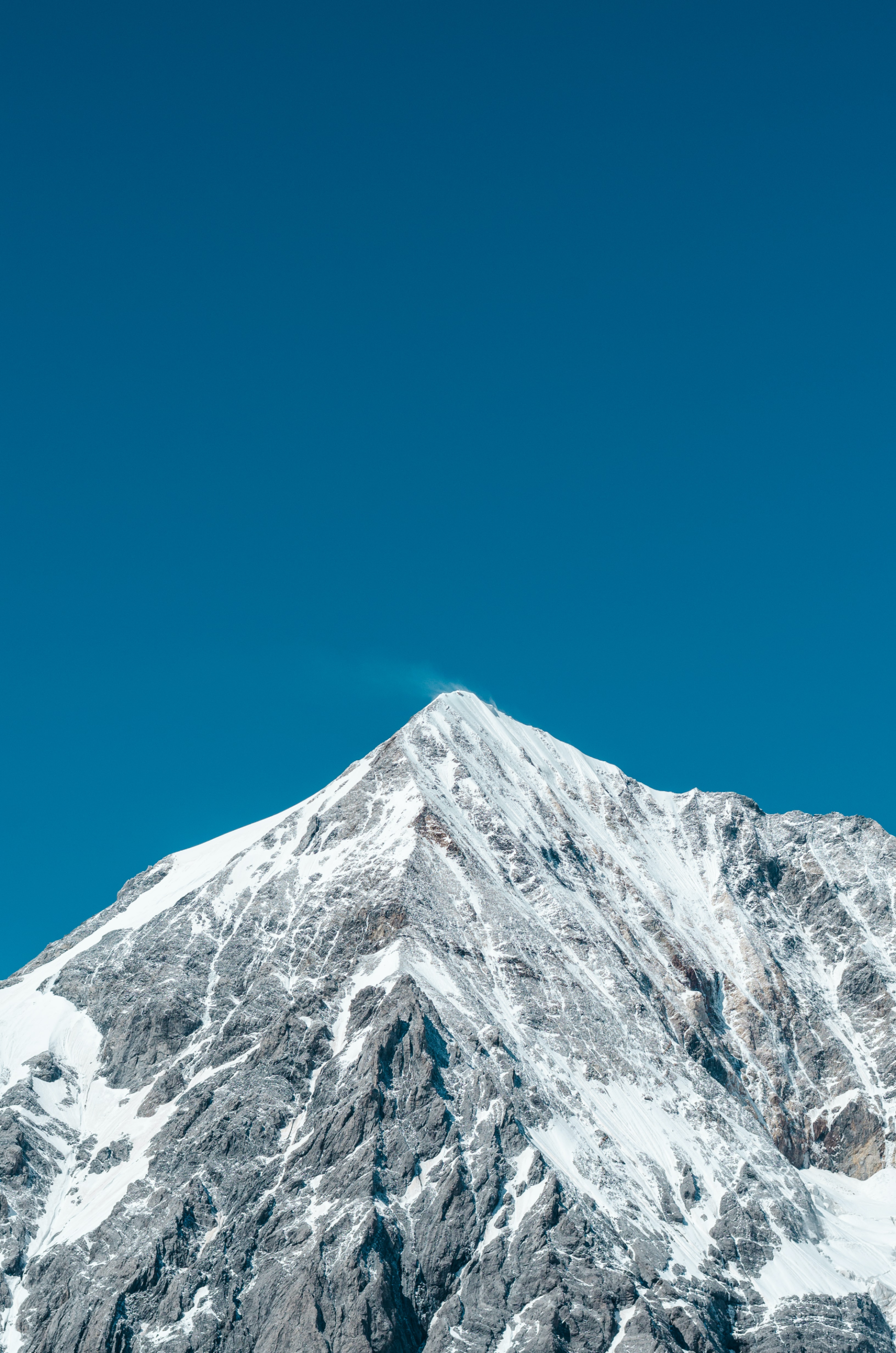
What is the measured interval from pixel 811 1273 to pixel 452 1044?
55299mm

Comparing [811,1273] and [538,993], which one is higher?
[538,993]

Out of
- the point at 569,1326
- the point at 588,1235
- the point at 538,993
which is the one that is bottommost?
the point at 569,1326

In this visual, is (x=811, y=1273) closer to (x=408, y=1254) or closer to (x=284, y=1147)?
(x=408, y=1254)

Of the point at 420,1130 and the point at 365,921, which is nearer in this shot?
the point at 420,1130

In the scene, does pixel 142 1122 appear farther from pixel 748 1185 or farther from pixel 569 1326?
pixel 748 1185

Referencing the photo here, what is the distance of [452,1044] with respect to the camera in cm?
17000

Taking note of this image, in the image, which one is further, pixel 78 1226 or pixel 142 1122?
pixel 142 1122

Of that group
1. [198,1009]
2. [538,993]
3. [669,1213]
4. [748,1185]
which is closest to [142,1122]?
[198,1009]

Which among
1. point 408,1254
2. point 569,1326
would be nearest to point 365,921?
point 408,1254

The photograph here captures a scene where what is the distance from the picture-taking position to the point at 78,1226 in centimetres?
16050

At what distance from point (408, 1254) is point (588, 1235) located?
21.4m

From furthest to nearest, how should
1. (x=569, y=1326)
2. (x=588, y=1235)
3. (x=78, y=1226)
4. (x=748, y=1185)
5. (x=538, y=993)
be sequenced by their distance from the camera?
(x=538, y=993), (x=748, y=1185), (x=78, y=1226), (x=588, y=1235), (x=569, y=1326)

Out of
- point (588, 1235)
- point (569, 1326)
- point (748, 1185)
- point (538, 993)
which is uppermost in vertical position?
point (538, 993)

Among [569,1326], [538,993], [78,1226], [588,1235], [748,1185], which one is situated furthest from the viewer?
[538,993]
